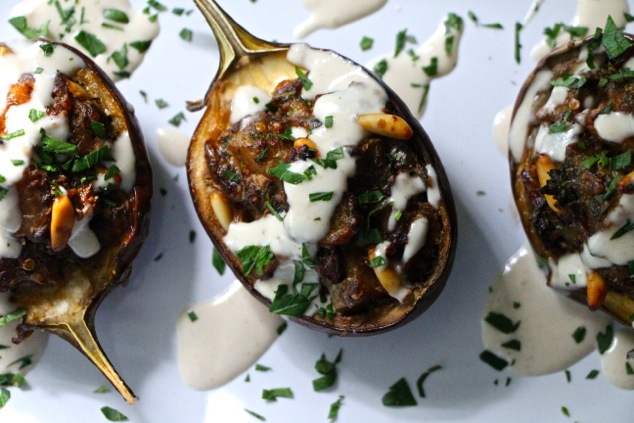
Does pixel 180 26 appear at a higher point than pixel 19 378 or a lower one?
higher

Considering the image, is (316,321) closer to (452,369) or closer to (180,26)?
(452,369)

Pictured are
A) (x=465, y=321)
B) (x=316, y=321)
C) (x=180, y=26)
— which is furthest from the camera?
(x=180, y=26)

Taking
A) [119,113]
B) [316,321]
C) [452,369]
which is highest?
[119,113]

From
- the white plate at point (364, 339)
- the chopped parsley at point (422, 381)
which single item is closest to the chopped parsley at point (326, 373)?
the white plate at point (364, 339)

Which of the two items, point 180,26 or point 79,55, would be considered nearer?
point 79,55

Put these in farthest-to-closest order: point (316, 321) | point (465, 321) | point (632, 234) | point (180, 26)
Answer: point (180, 26) → point (465, 321) → point (316, 321) → point (632, 234)

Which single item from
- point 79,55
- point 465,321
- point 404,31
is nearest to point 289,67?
point 404,31

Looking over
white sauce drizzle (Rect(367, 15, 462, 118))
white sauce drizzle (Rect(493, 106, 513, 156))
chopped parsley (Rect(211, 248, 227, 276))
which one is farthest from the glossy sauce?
white sauce drizzle (Rect(493, 106, 513, 156))

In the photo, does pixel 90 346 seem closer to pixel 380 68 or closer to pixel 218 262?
pixel 218 262
